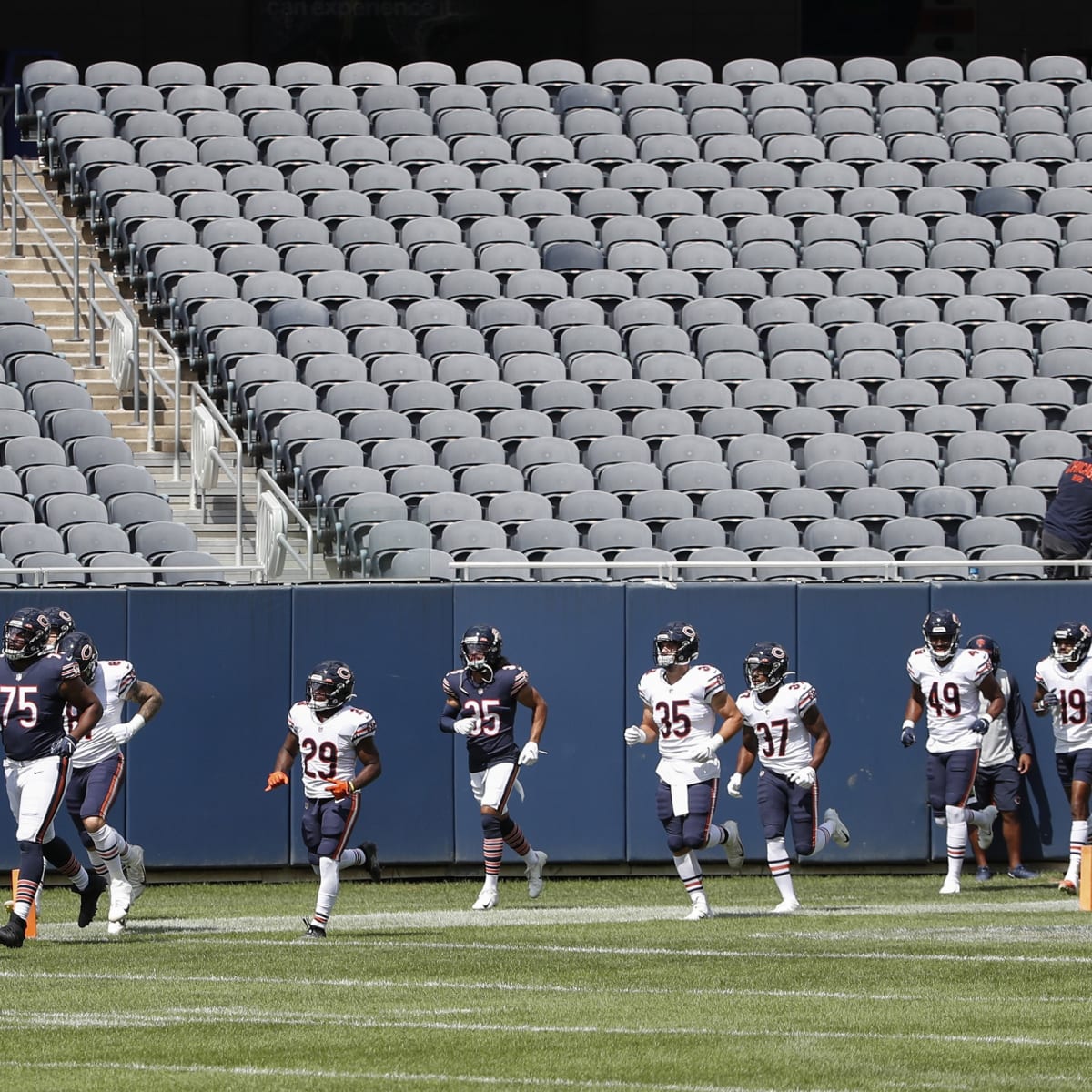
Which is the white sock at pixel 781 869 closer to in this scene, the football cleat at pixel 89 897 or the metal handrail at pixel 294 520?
the football cleat at pixel 89 897

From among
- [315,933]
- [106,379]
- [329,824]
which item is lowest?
[315,933]

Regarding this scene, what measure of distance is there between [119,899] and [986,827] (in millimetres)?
6577

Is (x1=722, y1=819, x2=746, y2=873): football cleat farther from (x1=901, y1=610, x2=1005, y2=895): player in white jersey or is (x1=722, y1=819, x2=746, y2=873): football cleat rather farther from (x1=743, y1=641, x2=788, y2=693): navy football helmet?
(x1=901, y1=610, x2=1005, y2=895): player in white jersey

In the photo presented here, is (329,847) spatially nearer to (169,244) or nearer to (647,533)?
(647,533)

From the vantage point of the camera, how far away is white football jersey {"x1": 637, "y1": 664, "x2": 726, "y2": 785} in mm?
13695

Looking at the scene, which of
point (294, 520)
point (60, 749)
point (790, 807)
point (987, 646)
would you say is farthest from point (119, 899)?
point (987, 646)

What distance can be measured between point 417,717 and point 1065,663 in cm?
488

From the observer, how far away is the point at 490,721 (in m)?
14.5

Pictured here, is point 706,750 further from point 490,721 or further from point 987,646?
point 987,646

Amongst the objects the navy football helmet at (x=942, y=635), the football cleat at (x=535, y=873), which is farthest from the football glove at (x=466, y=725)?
the navy football helmet at (x=942, y=635)

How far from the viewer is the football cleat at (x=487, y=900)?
46.7 feet

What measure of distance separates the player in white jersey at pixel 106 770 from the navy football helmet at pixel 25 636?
68 centimetres

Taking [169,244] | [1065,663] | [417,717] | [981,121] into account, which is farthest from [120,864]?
[981,121]

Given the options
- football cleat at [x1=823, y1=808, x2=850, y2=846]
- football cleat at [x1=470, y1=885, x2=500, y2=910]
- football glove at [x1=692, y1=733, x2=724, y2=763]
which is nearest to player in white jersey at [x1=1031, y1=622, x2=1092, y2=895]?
football cleat at [x1=823, y1=808, x2=850, y2=846]
